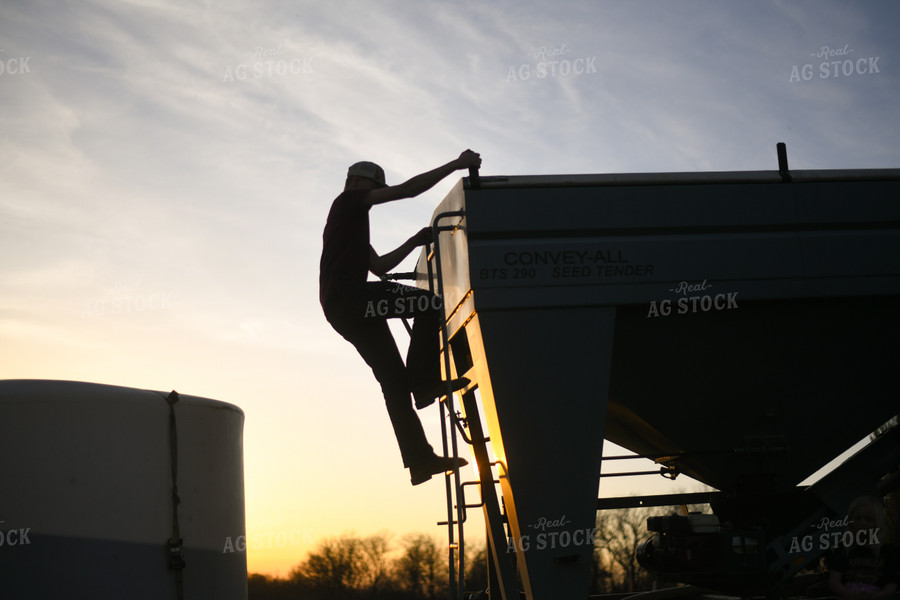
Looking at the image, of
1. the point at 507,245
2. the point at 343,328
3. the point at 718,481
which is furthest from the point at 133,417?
the point at 718,481

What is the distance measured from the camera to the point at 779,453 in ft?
19.7

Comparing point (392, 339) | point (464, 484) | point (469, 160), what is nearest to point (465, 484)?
point (464, 484)

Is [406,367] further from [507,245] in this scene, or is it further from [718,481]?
[718,481]

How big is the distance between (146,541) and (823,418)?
4469 mm

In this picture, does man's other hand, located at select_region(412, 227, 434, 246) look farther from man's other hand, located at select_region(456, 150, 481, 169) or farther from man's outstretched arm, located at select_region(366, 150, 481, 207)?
man's other hand, located at select_region(456, 150, 481, 169)

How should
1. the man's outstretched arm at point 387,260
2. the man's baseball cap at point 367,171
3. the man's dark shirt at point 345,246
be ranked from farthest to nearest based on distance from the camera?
the man's outstretched arm at point 387,260
the man's baseball cap at point 367,171
the man's dark shirt at point 345,246
